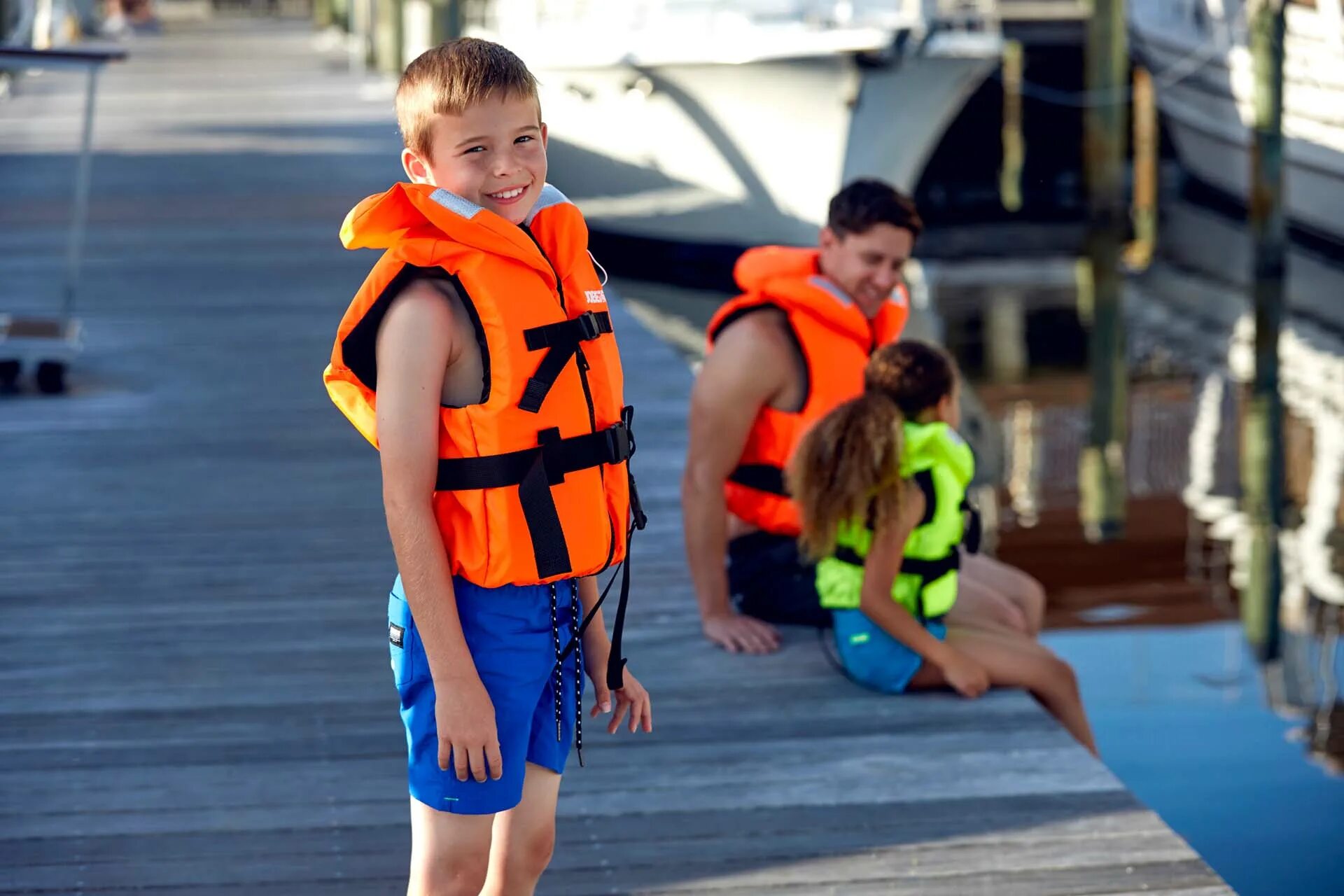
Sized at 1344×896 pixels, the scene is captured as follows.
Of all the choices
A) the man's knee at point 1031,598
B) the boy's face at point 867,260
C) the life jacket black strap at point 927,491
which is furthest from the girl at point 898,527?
the man's knee at point 1031,598

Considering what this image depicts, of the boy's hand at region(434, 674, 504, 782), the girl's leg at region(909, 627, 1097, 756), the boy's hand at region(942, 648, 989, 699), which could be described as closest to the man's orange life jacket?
the boy's hand at region(434, 674, 504, 782)

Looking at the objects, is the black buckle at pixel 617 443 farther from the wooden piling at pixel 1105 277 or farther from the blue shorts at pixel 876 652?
the wooden piling at pixel 1105 277

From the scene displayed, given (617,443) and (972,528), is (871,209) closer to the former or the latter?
(972,528)

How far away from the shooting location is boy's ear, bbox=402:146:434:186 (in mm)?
2402

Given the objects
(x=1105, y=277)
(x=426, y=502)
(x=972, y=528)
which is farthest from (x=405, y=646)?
(x=1105, y=277)

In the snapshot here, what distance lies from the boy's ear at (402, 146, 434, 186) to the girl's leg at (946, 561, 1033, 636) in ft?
7.81

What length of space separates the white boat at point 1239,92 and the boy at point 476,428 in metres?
15.7

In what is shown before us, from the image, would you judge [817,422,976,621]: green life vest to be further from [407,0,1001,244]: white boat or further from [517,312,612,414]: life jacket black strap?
[407,0,1001,244]: white boat

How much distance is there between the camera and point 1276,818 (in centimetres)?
547

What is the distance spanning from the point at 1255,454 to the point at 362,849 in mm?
7957

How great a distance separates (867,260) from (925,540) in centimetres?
75

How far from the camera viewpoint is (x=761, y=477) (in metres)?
4.68

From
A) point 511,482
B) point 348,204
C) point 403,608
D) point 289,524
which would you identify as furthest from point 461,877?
point 348,204

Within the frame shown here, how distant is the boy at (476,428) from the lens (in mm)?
2318
